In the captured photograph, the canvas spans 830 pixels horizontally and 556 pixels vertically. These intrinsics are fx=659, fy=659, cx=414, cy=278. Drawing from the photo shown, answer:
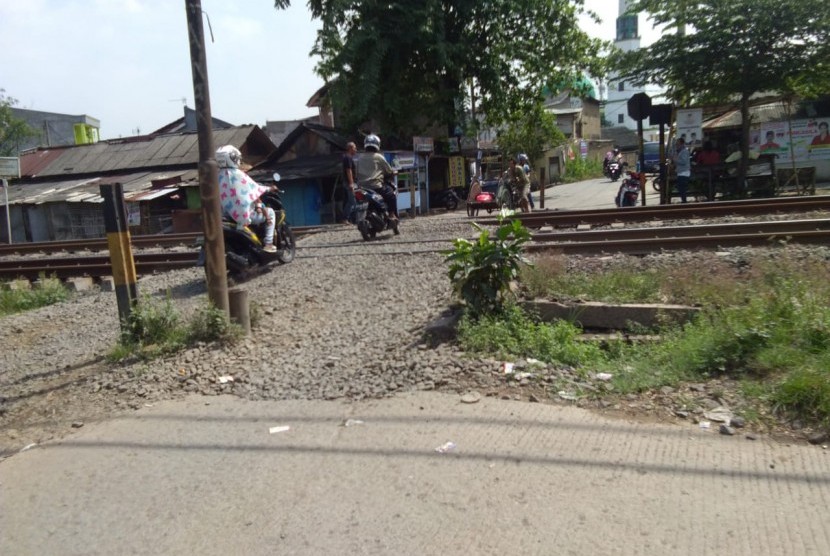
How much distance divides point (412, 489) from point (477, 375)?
1543 mm

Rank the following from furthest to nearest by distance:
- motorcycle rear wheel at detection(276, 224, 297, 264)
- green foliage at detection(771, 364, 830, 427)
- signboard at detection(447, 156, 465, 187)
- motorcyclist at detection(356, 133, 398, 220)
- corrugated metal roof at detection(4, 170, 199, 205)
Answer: corrugated metal roof at detection(4, 170, 199, 205) → signboard at detection(447, 156, 465, 187) → motorcyclist at detection(356, 133, 398, 220) → motorcycle rear wheel at detection(276, 224, 297, 264) → green foliage at detection(771, 364, 830, 427)

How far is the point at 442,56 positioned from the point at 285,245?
41.8ft

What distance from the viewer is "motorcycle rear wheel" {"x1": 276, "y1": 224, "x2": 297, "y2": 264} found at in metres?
9.44

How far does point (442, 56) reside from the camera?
2036 centimetres

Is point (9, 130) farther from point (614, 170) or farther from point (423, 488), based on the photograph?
point (423, 488)

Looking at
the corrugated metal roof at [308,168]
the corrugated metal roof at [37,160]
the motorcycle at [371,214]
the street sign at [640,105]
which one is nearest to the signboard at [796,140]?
the street sign at [640,105]

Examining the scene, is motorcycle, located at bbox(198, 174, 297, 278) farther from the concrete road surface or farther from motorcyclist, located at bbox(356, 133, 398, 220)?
the concrete road surface

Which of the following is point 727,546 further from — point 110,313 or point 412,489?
point 110,313

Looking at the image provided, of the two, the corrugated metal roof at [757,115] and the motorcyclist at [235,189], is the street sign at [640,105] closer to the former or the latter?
the motorcyclist at [235,189]

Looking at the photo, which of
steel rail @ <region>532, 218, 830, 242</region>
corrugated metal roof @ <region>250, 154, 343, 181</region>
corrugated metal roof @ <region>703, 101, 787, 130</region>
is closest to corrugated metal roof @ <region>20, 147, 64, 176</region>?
corrugated metal roof @ <region>250, 154, 343, 181</region>

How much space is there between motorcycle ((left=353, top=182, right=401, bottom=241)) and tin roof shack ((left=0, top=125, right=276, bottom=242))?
15042 mm

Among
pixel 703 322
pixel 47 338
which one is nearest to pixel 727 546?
pixel 703 322

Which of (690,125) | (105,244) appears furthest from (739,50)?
(105,244)

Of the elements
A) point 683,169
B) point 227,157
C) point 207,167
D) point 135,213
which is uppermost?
point 227,157
